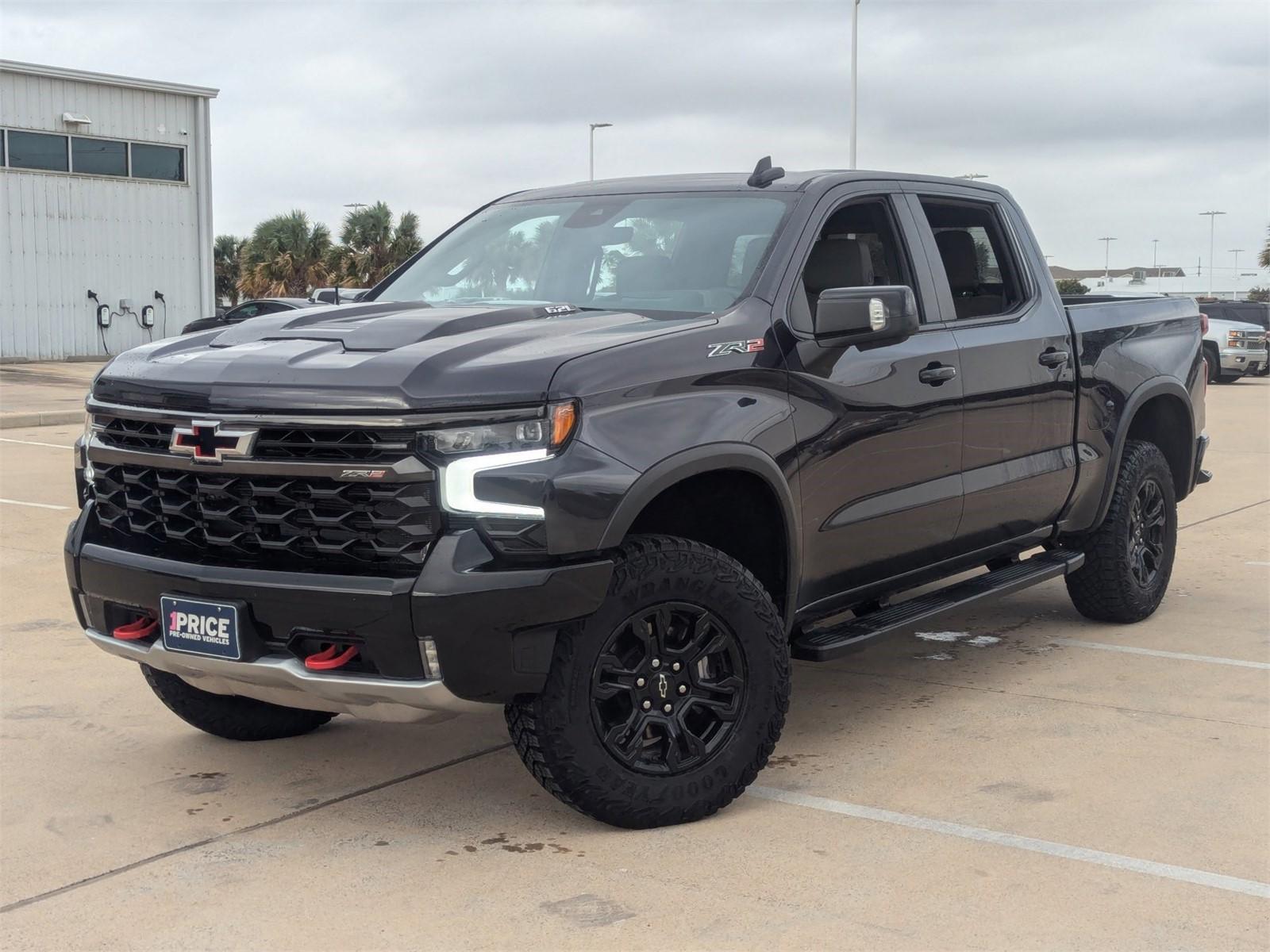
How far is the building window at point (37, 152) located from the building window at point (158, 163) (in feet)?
5.67

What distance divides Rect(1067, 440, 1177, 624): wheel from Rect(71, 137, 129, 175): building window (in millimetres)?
29223

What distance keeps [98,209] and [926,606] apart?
30.4 meters

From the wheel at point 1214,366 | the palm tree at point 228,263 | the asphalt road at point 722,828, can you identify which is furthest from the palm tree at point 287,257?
the asphalt road at point 722,828

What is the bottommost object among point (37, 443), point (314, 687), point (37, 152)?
point (37, 443)

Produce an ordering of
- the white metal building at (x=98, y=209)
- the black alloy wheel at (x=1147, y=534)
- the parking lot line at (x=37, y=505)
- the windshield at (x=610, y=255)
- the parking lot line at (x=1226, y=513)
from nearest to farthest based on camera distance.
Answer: the windshield at (x=610, y=255) → the black alloy wheel at (x=1147, y=534) → the parking lot line at (x=1226, y=513) → the parking lot line at (x=37, y=505) → the white metal building at (x=98, y=209)

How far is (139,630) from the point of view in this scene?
4.23 metres

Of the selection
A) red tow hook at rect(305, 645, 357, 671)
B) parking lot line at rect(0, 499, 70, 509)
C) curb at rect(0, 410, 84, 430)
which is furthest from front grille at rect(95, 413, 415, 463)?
curb at rect(0, 410, 84, 430)

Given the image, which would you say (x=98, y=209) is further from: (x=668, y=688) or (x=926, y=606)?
(x=668, y=688)

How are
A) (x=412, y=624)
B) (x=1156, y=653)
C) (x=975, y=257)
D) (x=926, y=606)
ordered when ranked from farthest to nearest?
(x=1156, y=653) → (x=975, y=257) → (x=926, y=606) → (x=412, y=624)

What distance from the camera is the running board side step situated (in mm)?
4727

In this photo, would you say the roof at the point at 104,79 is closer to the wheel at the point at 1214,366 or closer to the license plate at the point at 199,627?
the wheel at the point at 1214,366

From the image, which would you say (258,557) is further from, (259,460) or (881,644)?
(881,644)

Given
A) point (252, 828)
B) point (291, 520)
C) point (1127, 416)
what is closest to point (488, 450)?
point (291, 520)

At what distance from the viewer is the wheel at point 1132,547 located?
662 centimetres
